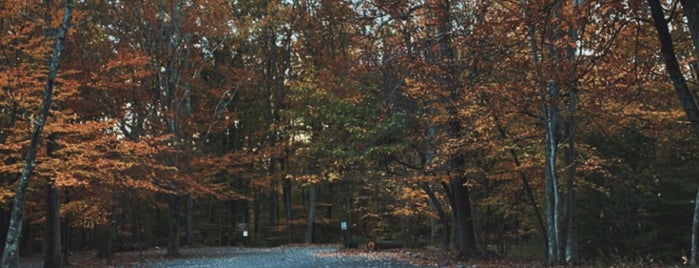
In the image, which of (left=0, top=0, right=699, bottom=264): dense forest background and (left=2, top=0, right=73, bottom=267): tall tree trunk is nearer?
(left=0, top=0, right=699, bottom=264): dense forest background

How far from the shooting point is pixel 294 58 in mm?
34188

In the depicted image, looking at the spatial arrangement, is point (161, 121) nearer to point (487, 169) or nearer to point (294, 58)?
point (294, 58)

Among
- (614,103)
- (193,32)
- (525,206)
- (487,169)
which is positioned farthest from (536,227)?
(193,32)

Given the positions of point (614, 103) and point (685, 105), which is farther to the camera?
point (614, 103)

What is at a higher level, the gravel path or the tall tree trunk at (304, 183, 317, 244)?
the tall tree trunk at (304, 183, 317, 244)

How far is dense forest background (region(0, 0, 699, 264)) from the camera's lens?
29.3 feet

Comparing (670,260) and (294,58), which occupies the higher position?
(294,58)

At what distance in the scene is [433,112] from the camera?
15.1 metres

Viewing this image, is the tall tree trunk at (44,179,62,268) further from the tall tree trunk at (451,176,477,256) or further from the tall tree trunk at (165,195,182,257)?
the tall tree trunk at (451,176,477,256)

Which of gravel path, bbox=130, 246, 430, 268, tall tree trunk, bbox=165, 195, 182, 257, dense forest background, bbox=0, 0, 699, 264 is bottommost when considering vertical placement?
gravel path, bbox=130, 246, 430, 268

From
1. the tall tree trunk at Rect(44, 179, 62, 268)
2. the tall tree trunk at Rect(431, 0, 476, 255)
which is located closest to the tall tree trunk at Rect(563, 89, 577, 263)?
the tall tree trunk at Rect(431, 0, 476, 255)

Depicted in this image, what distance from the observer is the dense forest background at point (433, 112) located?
352 inches

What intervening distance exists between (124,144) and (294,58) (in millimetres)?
19537

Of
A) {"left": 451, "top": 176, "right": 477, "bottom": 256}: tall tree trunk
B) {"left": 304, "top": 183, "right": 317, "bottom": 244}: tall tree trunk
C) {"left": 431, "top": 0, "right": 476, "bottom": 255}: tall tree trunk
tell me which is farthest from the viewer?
{"left": 304, "top": 183, "right": 317, "bottom": 244}: tall tree trunk
